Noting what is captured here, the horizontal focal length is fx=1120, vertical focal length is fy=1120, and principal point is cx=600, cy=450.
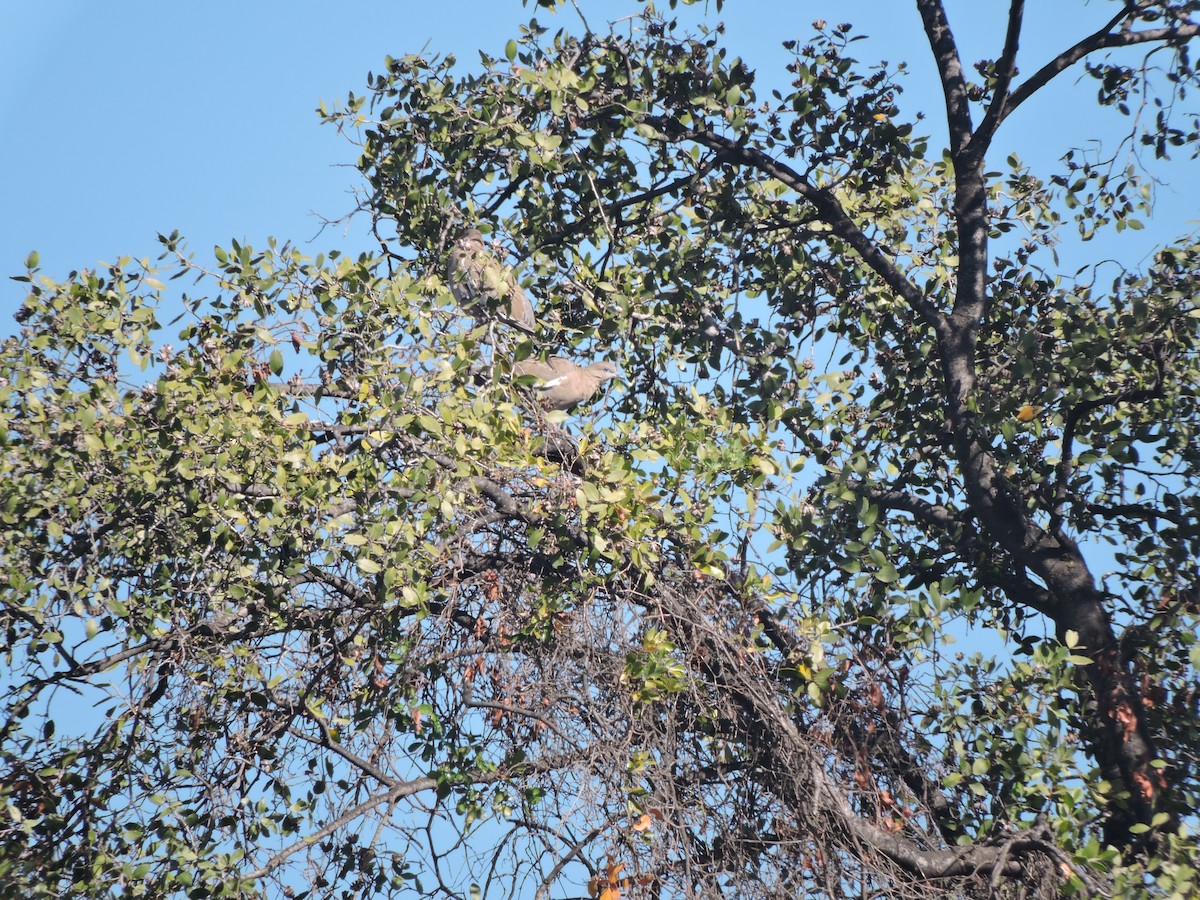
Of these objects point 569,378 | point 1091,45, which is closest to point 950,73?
point 1091,45

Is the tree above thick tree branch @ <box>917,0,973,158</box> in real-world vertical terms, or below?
below

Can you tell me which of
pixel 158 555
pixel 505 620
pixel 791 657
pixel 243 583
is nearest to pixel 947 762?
pixel 791 657

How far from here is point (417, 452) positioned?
15.9ft

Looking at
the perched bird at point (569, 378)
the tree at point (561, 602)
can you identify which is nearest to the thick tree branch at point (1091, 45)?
the tree at point (561, 602)

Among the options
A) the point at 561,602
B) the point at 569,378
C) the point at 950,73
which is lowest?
the point at 561,602

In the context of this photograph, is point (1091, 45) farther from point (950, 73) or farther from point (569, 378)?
point (569, 378)

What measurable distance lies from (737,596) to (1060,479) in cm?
188

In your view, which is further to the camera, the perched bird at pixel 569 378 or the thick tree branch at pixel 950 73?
the perched bird at pixel 569 378

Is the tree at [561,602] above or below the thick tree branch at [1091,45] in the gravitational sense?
below

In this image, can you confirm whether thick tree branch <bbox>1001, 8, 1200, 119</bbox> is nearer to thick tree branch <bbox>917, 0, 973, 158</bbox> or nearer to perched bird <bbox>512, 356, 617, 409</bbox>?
thick tree branch <bbox>917, 0, 973, 158</bbox>

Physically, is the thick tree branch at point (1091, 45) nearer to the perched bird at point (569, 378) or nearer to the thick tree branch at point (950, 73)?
the thick tree branch at point (950, 73)

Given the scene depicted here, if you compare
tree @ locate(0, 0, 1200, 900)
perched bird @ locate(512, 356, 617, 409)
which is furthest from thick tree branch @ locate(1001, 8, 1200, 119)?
perched bird @ locate(512, 356, 617, 409)

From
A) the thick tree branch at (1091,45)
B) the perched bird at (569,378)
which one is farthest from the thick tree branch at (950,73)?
the perched bird at (569,378)

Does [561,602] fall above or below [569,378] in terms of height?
below
